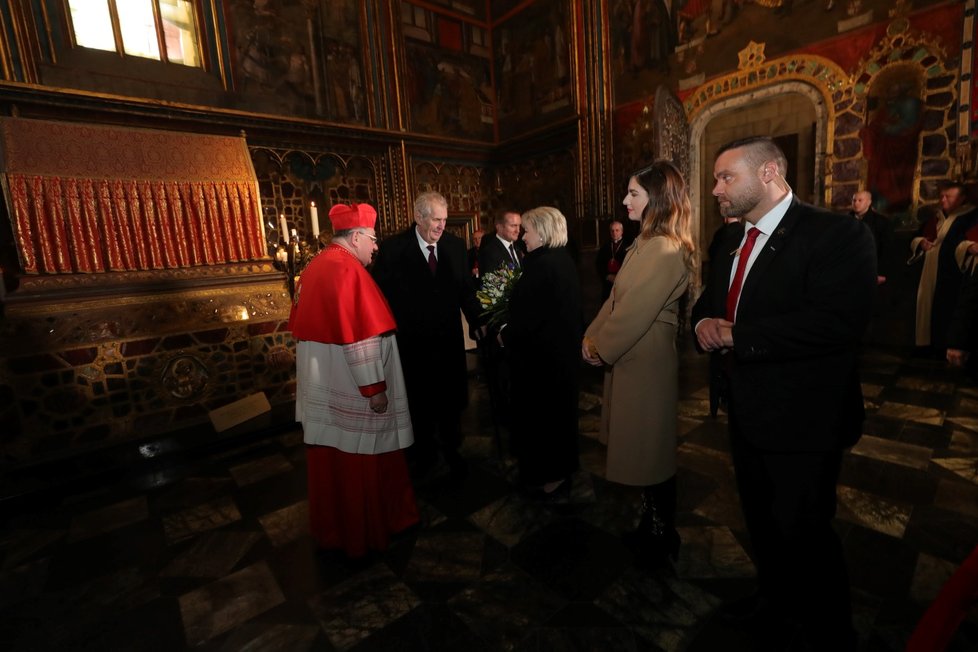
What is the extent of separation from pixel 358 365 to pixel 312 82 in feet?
27.2

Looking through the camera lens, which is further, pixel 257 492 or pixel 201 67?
pixel 201 67

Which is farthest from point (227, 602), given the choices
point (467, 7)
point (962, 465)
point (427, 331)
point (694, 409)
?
point (467, 7)

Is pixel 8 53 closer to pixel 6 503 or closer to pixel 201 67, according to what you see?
pixel 201 67

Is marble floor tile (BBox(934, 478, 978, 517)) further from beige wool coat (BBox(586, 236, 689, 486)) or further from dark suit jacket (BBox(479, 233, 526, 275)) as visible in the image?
dark suit jacket (BBox(479, 233, 526, 275))

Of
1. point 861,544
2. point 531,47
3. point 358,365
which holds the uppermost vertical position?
point 531,47

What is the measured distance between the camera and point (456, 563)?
2.45 m

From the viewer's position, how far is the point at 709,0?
732 centimetres

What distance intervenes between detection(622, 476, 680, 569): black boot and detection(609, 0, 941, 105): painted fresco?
288 inches

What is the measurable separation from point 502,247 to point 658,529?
2.65m

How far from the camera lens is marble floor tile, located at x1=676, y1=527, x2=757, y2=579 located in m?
2.24

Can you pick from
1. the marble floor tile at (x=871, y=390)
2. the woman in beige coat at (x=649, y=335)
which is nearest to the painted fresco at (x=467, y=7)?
the woman in beige coat at (x=649, y=335)

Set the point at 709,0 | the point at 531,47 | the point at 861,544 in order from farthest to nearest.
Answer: the point at 531,47 < the point at 709,0 < the point at 861,544

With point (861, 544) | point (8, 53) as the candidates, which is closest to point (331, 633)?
point (861, 544)

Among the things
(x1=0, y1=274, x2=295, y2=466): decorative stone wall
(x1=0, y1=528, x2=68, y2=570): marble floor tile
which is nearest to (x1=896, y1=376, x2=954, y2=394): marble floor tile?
(x1=0, y1=274, x2=295, y2=466): decorative stone wall
